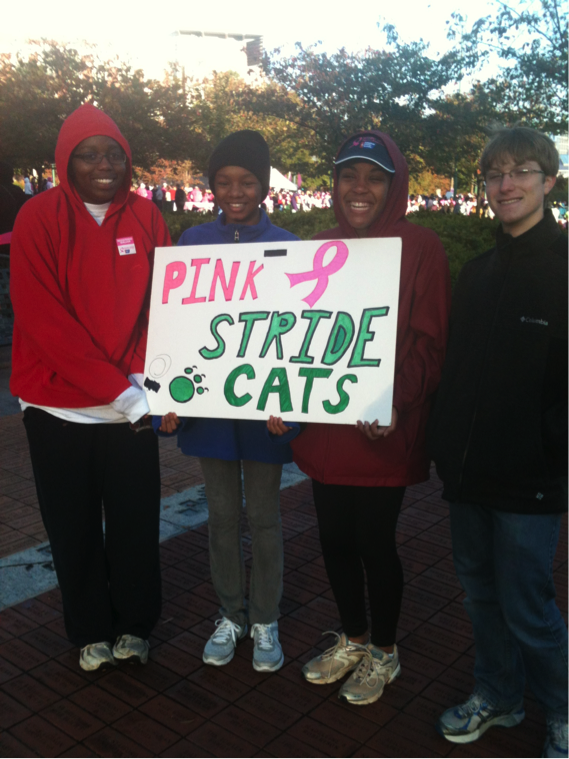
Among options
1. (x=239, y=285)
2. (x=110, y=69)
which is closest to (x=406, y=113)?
(x=110, y=69)

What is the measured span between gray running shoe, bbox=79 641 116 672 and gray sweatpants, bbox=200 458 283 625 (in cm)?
53

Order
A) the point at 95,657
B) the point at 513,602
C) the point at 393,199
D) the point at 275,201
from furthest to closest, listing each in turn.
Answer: the point at 275,201, the point at 95,657, the point at 393,199, the point at 513,602

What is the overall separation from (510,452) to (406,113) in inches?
587

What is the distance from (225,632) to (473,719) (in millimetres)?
1102

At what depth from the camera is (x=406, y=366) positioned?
2.67 meters

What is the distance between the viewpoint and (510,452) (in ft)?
7.65

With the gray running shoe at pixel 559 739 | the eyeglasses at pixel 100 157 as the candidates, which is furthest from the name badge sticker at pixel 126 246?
the gray running shoe at pixel 559 739

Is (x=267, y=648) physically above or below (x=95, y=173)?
below

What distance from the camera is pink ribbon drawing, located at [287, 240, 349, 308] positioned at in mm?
2768

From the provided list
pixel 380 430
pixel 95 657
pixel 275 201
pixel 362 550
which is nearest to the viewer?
pixel 380 430

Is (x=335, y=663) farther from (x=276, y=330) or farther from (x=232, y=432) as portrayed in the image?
(x=276, y=330)

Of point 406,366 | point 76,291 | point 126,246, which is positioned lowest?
point 406,366

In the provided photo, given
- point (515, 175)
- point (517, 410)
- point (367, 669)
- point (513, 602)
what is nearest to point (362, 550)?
point (367, 669)

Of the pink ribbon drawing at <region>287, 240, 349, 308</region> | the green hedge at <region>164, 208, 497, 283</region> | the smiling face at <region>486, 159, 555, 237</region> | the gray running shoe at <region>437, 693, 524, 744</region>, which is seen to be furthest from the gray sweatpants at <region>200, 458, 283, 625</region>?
the green hedge at <region>164, 208, 497, 283</region>
